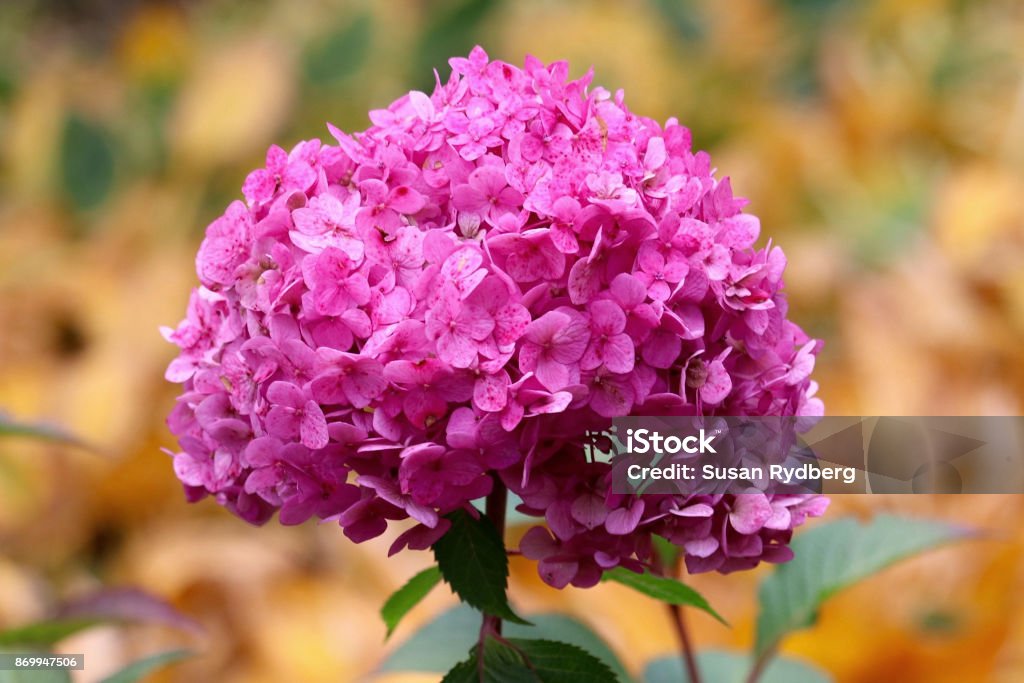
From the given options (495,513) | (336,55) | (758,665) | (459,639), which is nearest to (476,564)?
(495,513)

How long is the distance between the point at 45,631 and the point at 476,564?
0.35 metres

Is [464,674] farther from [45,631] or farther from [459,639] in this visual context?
[45,631]

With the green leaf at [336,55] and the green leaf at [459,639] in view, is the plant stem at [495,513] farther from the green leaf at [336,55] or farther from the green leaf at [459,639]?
the green leaf at [336,55]

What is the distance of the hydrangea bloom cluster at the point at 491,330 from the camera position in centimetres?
45

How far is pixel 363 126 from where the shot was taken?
215 cm

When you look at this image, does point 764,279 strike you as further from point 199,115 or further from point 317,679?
point 199,115

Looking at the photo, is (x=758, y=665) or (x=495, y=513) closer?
(x=495, y=513)

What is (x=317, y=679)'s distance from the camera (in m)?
1.34

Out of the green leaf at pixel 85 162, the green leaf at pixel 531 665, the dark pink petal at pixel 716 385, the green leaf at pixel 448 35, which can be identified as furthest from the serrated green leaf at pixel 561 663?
the green leaf at pixel 448 35

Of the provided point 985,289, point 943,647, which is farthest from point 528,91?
point 985,289

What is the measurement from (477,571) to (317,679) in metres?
0.93

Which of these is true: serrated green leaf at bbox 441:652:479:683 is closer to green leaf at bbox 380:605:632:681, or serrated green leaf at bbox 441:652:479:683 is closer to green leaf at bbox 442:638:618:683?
green leaf at bbox 442:638:618:683

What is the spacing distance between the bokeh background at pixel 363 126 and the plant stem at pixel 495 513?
537 mm

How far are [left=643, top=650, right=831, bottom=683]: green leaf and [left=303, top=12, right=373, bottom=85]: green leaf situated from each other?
1.66 meters
